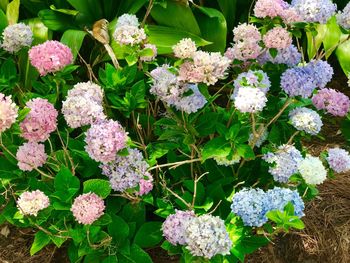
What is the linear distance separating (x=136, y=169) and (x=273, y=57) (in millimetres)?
563

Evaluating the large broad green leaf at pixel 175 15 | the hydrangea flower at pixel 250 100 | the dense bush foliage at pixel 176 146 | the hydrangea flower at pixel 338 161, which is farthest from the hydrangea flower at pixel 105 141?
the large broad green leaf at pixel 175 15

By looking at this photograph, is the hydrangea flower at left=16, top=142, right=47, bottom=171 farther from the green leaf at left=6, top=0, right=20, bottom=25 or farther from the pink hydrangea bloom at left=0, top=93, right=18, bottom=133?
the green leaf at left=6, top=0, right=20, bottom=25

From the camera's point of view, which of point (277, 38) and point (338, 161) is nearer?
point (277, 38)

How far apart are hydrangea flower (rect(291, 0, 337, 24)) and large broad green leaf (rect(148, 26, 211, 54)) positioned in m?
0.69

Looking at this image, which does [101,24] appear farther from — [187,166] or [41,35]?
[187,166]

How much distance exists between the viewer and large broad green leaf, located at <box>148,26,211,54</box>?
2375mm

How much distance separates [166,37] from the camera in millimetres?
2426

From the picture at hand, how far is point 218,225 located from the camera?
140 cm

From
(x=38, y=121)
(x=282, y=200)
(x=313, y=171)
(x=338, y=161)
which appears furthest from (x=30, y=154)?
(x=338, y=161)

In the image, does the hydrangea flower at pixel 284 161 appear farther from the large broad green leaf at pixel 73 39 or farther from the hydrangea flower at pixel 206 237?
the large broad green leaf at pixel 73 39

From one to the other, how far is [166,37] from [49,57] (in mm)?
834

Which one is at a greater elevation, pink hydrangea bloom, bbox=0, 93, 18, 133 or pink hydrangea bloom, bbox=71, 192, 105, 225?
pink hydrangea bloom, bbox=0, 93, 18, 133

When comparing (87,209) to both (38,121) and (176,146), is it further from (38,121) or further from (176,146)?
(176,146)

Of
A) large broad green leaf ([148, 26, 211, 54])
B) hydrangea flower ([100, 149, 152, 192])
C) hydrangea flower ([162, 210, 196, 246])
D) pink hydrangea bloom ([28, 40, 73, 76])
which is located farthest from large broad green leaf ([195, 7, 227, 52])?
hydrangea flower ([162, 210, 196, 246])
